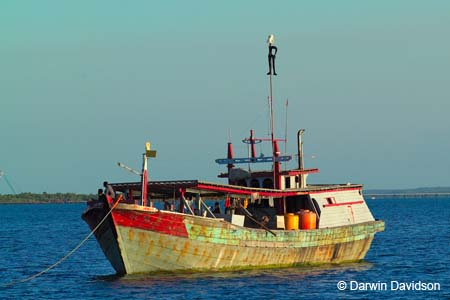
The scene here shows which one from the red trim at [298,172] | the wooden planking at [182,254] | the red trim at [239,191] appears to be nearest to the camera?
the wooden planking at [182,254]

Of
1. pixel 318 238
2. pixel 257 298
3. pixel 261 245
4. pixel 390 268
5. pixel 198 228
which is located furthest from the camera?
pixel 390 268

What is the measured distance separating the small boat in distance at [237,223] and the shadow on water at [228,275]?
279mm

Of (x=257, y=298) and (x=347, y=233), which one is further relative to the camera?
(x=347, y=233)

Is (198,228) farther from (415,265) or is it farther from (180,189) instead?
(415,265)

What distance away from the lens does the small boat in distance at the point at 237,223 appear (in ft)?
128

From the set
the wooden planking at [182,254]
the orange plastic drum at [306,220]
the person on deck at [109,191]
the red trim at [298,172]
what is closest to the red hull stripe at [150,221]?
the wooden planking at [182,254]

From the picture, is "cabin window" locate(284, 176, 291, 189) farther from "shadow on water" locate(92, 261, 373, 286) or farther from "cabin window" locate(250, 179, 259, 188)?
"shadow on water" locate(92, 261, 373, 286)

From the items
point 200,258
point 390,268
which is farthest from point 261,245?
point 390,268

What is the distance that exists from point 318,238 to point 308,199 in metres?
2.25

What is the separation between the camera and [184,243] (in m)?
39.3

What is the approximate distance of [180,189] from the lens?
40.4 m

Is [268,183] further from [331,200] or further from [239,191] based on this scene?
[239,191]

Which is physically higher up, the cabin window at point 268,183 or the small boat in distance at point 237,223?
the cabin window at point 268,183

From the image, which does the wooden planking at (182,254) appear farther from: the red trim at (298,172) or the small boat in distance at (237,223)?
the red trim at (298,172)
